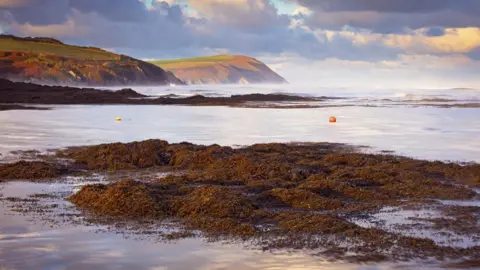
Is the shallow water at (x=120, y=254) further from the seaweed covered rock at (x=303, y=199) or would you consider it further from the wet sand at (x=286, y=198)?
the seaweed covered rock at (x=303, y=199)

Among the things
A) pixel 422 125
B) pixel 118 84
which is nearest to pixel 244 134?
pixel 422 125

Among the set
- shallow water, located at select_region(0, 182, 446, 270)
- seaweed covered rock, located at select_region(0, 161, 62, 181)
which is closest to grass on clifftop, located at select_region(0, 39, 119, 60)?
seaweed covered rock, located at select_region(0, 161, 62, 181)

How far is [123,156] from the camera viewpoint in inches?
760

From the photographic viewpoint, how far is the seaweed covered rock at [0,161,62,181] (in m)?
16.4

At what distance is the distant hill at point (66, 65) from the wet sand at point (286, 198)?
118081mm

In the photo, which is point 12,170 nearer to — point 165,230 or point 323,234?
point 165,230

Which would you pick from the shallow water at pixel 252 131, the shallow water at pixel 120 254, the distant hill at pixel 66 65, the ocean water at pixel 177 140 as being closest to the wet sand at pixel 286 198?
the shallow water at pixel 120 254

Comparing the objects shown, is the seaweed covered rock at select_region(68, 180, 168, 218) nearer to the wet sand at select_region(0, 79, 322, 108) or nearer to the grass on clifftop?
the wet sand at select_region(0, 79, 322, 108)

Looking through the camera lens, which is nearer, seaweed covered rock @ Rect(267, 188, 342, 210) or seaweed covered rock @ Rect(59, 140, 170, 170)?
seaweed covered rock @ Rect(267, 188, 342, 210)

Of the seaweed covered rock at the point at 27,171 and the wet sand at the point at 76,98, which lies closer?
the seaweed covered rock at the point at 27,171

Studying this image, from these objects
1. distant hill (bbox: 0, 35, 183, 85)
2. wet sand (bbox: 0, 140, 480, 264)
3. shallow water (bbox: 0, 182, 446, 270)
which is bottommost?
shallow water (bbox: 0, 182, 446, 270)

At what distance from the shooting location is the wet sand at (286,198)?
10.4 m

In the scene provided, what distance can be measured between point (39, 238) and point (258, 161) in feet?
27.6

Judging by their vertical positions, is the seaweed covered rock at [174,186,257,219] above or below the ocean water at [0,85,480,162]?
above
